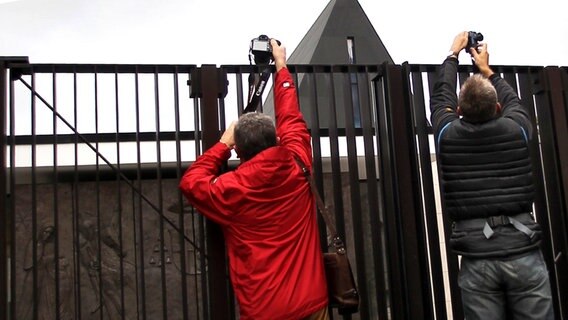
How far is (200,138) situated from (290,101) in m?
0.59

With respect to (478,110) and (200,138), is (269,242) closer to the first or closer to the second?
(200,138)

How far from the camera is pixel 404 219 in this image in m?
3.29

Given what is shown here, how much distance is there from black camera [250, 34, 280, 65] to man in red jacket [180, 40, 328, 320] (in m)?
0.58

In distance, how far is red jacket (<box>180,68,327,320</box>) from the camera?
102 inches

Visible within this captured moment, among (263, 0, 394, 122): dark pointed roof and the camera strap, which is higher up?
(263, 0, 394, 122): dark pointed roof

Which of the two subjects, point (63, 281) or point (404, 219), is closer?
point (404, 219)

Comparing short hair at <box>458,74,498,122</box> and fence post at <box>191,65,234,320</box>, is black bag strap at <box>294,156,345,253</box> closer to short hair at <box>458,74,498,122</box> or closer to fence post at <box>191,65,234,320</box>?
fence post at <box>191,65,234,320</box>

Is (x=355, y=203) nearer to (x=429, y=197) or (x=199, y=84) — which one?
(x=429, y=197)

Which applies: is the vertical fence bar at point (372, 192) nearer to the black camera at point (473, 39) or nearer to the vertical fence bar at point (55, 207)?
the black camera at point (473, 39)

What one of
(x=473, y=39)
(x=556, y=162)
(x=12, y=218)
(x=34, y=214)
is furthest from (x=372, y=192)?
(x=12, y=218)

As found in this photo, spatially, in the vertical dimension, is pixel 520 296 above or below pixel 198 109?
below

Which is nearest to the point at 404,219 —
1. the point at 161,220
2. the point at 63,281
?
the point at 161,220

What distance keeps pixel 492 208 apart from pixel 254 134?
117 centimetres

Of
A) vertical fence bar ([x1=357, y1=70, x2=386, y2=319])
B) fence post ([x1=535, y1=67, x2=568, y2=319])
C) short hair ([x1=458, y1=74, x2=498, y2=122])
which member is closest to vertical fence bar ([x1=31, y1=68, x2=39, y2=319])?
vertical fence bar ([x1=357, y1=70, x2=386, y2=319])
